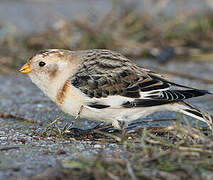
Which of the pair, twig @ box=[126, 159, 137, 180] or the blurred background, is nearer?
twig @ box=[126, 159, 137, 180]

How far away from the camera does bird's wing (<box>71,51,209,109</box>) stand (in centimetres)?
313

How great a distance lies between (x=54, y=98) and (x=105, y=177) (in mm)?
1264

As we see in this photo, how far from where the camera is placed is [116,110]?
10.4ft

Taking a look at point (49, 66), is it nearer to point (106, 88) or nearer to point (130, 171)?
point (106, 88)

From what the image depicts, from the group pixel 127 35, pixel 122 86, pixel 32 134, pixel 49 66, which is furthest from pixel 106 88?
pixel 127 35

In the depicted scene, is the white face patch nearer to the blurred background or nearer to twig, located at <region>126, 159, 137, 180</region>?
twig, located at <region>126, 159, 137, 180</region>

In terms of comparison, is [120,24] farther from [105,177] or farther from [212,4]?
[105,177]

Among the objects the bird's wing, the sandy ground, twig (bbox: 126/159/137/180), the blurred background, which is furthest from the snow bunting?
the blurred background

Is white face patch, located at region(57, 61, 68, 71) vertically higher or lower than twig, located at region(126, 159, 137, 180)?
higher

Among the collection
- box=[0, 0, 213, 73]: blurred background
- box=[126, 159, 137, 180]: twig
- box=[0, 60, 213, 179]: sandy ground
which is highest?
box=[0, 0, 213, 73]: blurred background

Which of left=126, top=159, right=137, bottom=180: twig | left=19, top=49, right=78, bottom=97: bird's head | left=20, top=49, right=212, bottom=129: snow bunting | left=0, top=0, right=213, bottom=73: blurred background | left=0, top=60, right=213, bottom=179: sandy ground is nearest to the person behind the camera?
left=126, top=159, right=137, bottom=180: twig

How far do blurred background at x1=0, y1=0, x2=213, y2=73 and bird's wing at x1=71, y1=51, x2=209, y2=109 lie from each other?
2.40m

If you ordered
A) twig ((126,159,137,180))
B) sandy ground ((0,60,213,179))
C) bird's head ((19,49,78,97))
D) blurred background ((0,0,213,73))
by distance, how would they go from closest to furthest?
twig ((126,159,137,180)), sandy ground ((0,60,213,179)), bird's head ((19,49,78,97)), blurred background ((0,0,213,73))

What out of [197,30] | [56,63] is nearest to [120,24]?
[197,30]
